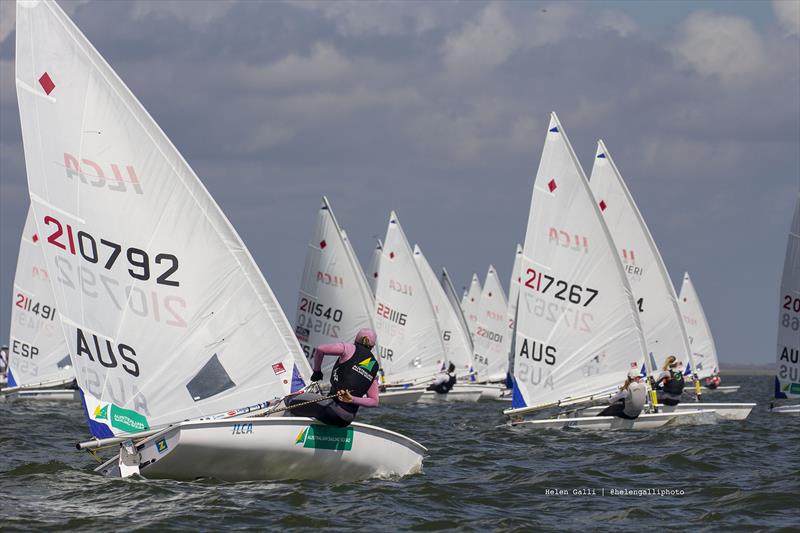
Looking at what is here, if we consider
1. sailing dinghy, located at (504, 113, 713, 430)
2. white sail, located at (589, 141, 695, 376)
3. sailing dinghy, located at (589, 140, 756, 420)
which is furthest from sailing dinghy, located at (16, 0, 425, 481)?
white sail, located at (589, 141, 695, 376)

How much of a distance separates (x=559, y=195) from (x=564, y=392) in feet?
12.3

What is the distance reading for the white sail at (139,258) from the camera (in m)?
14.1

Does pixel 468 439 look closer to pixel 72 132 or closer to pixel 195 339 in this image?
pixel 195 339

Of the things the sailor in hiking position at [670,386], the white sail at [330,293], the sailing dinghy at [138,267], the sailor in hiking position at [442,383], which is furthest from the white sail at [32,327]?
the sailing dinghy at [138,267]

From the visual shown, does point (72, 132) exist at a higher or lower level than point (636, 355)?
higher

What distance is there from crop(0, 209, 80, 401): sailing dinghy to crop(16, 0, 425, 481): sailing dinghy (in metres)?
22.9

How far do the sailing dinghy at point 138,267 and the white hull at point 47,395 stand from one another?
2248 centimetres

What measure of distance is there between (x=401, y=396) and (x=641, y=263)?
8.46 meters

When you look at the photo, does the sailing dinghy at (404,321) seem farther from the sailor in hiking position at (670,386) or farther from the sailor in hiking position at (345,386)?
the sailor in hiking position at (345,386)

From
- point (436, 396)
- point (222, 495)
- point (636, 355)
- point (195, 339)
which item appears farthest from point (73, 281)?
point (436, 396)

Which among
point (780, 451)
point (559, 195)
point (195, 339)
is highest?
point (559, 195)

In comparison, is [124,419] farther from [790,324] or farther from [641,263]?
[641,263]

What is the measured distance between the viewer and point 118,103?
46.1ft

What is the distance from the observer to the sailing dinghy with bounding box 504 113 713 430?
24.3 meters
